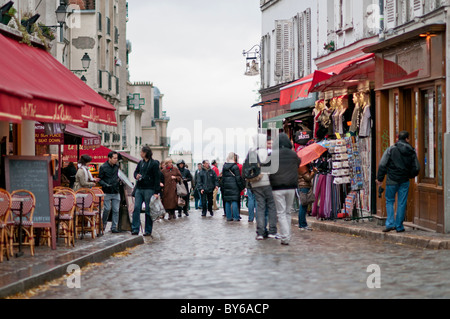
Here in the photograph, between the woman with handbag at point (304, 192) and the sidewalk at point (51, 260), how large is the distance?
4290 mm

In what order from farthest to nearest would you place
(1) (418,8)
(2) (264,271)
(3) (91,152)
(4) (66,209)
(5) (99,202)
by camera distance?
(3) (91,152) → (1) (418,8) → (5) (99,202) → (4) (66,209) → (2) (264,271)

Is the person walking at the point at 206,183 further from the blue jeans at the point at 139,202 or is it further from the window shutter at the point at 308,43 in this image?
the blue jeans at the point at 139,202

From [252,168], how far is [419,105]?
151 inches

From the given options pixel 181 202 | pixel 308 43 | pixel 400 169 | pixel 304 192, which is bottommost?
pixel 181 202

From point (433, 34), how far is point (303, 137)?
8.05 meters

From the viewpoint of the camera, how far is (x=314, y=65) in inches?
1184

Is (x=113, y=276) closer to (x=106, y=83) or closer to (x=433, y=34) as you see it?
(x=433, y=34)

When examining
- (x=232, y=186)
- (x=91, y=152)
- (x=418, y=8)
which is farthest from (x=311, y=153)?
(x=91, y=152)

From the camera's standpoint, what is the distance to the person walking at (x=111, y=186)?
738 inches

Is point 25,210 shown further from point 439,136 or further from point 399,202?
point 439,136

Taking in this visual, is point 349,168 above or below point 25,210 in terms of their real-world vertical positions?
above

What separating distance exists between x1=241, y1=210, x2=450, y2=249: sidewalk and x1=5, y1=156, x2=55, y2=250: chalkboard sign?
5.99m

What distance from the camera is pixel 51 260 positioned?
1240 cm

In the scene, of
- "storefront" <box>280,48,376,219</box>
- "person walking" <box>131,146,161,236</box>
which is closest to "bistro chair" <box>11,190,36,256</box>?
"person walking" <box>131,146,161,236</box>
